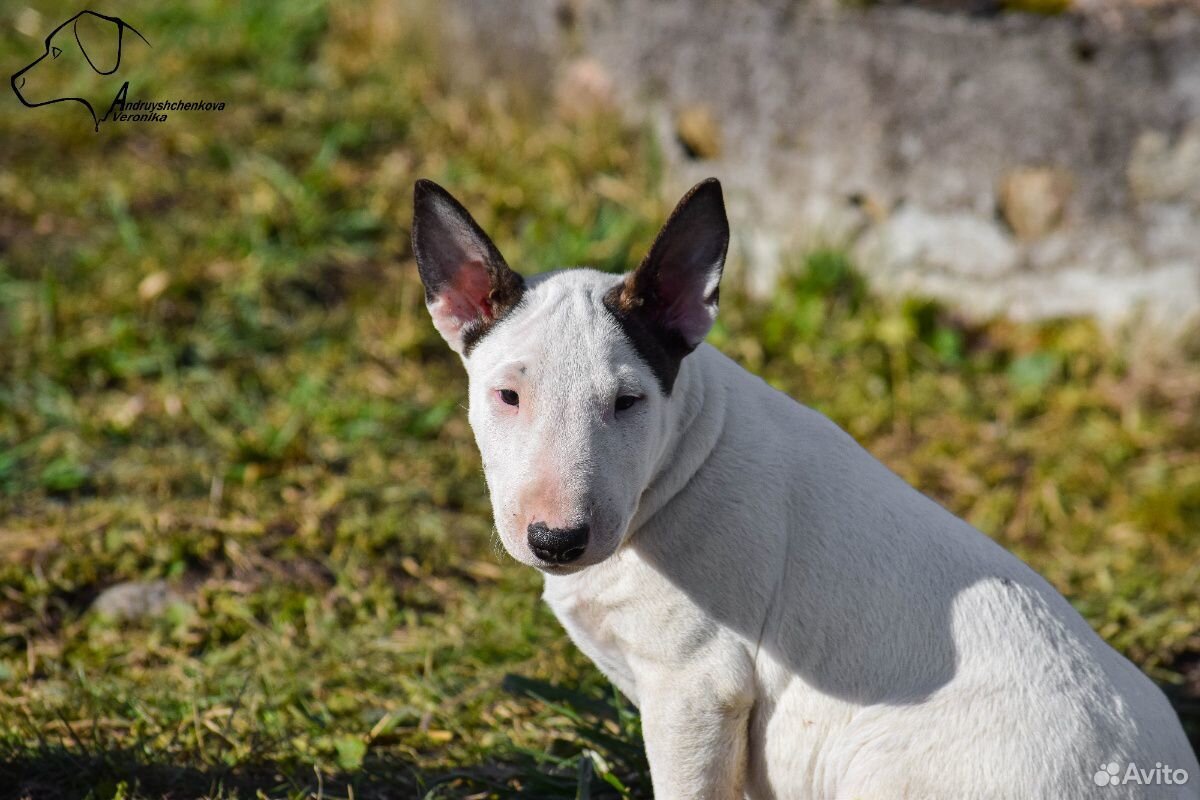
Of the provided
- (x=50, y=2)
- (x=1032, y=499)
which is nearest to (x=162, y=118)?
(x=50, y=2)

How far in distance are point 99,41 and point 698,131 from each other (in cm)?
407

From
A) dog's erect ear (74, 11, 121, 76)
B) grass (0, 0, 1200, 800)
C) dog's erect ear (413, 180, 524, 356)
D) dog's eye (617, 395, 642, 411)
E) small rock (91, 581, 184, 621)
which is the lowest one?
small rock (91, 581, 184, 621)

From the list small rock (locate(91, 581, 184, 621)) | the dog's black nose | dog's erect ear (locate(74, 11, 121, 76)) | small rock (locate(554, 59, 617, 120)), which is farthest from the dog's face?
dog's erect ear (locate(74, 11, 121, 76))

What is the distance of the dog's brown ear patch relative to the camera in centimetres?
292

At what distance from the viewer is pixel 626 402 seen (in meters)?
2.86

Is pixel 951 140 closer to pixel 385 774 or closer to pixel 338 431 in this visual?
pixel 338 431

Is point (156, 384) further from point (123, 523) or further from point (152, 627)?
point (152, 627)

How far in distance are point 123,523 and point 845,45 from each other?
393 centimetres

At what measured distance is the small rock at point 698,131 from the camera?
6.59m

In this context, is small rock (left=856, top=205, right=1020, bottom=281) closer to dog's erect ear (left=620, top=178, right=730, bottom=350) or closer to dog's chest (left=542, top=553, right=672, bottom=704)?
dog's erect ear (left=620, top=178, right=730, bottom=350)

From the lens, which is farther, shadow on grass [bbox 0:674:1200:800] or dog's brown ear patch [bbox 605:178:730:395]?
shadow on grass [bbox 0:674:1200:800]

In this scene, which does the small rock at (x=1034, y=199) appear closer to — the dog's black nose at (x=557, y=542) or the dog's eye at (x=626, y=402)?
the dog's eye at (x=626, y=402)

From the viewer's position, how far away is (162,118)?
7.27 metres

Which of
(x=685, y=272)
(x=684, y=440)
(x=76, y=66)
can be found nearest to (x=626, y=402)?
(x=684, y=440)
